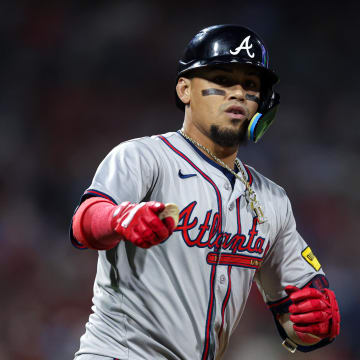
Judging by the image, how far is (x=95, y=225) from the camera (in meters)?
1.40

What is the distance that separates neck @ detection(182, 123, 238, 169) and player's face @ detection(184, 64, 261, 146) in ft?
0.07

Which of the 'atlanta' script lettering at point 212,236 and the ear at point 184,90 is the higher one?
the ear at point 184,90

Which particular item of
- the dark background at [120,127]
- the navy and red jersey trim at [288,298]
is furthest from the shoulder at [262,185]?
the dark background at [120,127]

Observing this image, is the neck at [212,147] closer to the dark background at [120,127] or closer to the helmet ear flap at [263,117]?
the helmet ear flap at [263,117]

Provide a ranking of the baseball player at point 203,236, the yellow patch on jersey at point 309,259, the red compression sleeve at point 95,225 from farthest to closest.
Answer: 1. the yellow patch on jersey at point 309,259
2. the baseball player at point 203,236
3. the red compression sleeve at point 95,225

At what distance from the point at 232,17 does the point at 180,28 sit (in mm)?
515

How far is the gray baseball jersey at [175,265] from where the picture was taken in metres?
1.68

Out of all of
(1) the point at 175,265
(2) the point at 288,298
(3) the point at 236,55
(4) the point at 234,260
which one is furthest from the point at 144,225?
(2) the point at 288,298

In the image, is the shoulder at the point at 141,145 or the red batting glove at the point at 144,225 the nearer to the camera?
the red batting glove at the point at 144,225

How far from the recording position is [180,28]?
5121 millimetres

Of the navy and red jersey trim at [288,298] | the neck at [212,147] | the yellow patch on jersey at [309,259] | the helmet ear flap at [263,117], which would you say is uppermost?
the helmet ear flap at [263,117]

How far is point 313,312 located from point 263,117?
738 millimetres

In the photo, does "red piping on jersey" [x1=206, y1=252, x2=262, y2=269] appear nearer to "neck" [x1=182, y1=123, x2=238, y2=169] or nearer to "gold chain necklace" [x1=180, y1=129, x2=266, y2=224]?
"gold chain necklace" [x1=180, y1=129, x2=266, y2=224]

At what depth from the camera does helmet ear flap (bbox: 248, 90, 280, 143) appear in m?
1.99
